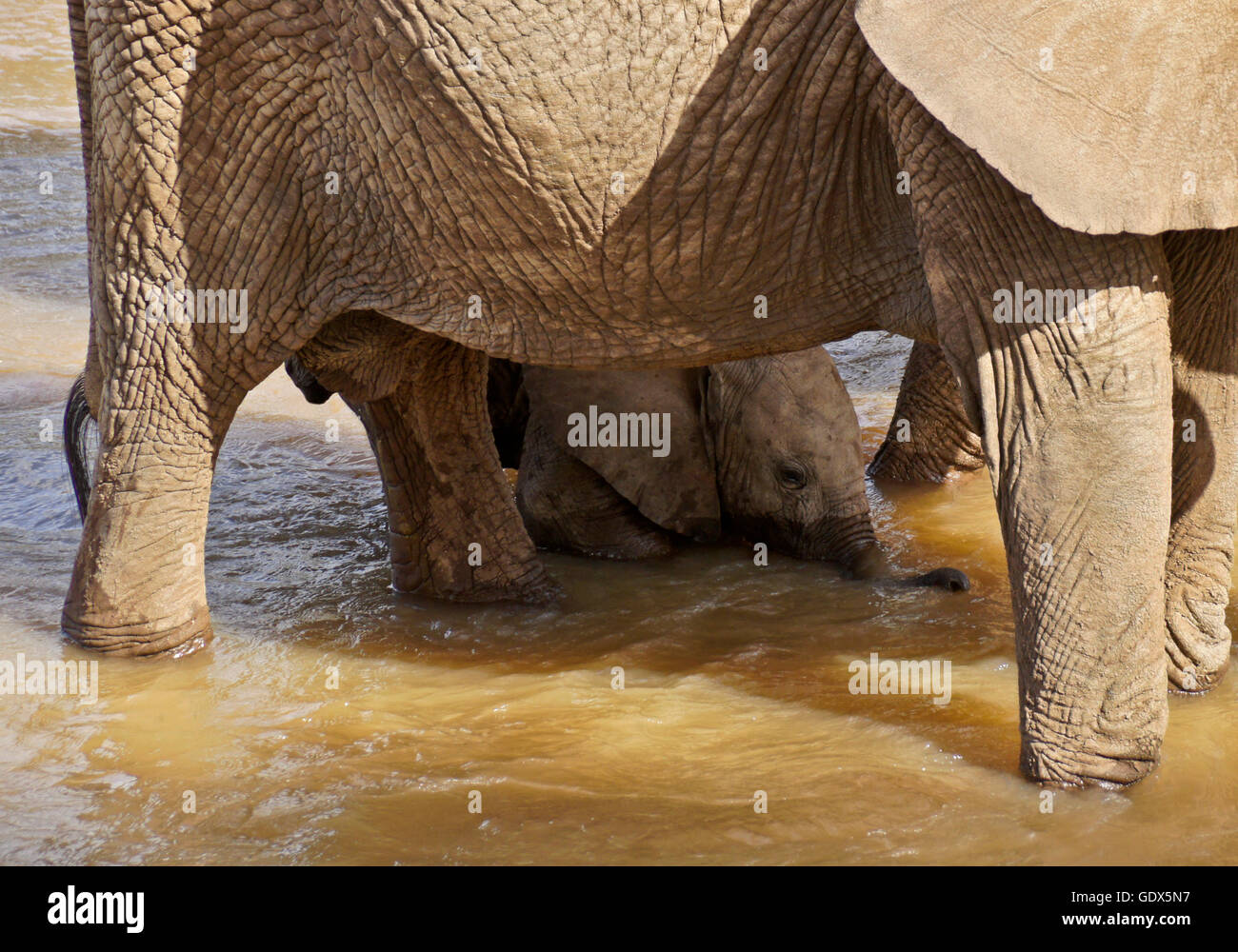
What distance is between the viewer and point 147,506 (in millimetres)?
4016

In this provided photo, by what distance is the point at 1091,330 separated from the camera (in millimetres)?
2768

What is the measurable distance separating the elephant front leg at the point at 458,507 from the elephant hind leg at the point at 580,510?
37 centimetres

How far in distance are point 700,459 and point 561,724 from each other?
1565mm

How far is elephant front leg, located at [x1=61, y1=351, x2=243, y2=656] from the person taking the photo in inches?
157

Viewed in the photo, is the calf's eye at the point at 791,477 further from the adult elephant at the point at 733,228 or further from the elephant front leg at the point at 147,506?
the elephant front leg at the point at 147,506

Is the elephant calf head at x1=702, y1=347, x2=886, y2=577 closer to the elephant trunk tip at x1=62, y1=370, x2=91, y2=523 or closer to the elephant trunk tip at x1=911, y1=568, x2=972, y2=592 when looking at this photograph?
the elephant trunk tip at x1=911, y1=568, x2=972, y2=592

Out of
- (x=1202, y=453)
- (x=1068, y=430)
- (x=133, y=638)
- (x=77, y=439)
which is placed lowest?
(x=133, y=638)

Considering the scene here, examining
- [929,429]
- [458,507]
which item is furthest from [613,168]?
[929,429]

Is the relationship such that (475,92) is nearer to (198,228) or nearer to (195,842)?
(198,228)

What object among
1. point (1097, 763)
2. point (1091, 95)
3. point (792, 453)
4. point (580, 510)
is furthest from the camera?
point (580, 510)

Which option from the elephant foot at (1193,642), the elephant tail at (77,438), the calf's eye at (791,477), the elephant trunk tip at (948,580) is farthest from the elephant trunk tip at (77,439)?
the elephant foot at (1193,642)

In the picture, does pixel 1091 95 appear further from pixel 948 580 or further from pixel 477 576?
pixel 477 576

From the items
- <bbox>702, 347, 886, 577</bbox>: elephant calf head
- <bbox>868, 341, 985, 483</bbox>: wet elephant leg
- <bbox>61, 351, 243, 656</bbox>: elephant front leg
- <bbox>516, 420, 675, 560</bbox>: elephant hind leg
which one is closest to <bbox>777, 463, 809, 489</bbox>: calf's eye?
<bbox>702, 347, 886, 577</bbox>: elephant calf head

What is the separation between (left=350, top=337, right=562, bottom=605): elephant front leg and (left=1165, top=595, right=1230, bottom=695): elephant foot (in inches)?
77.6
